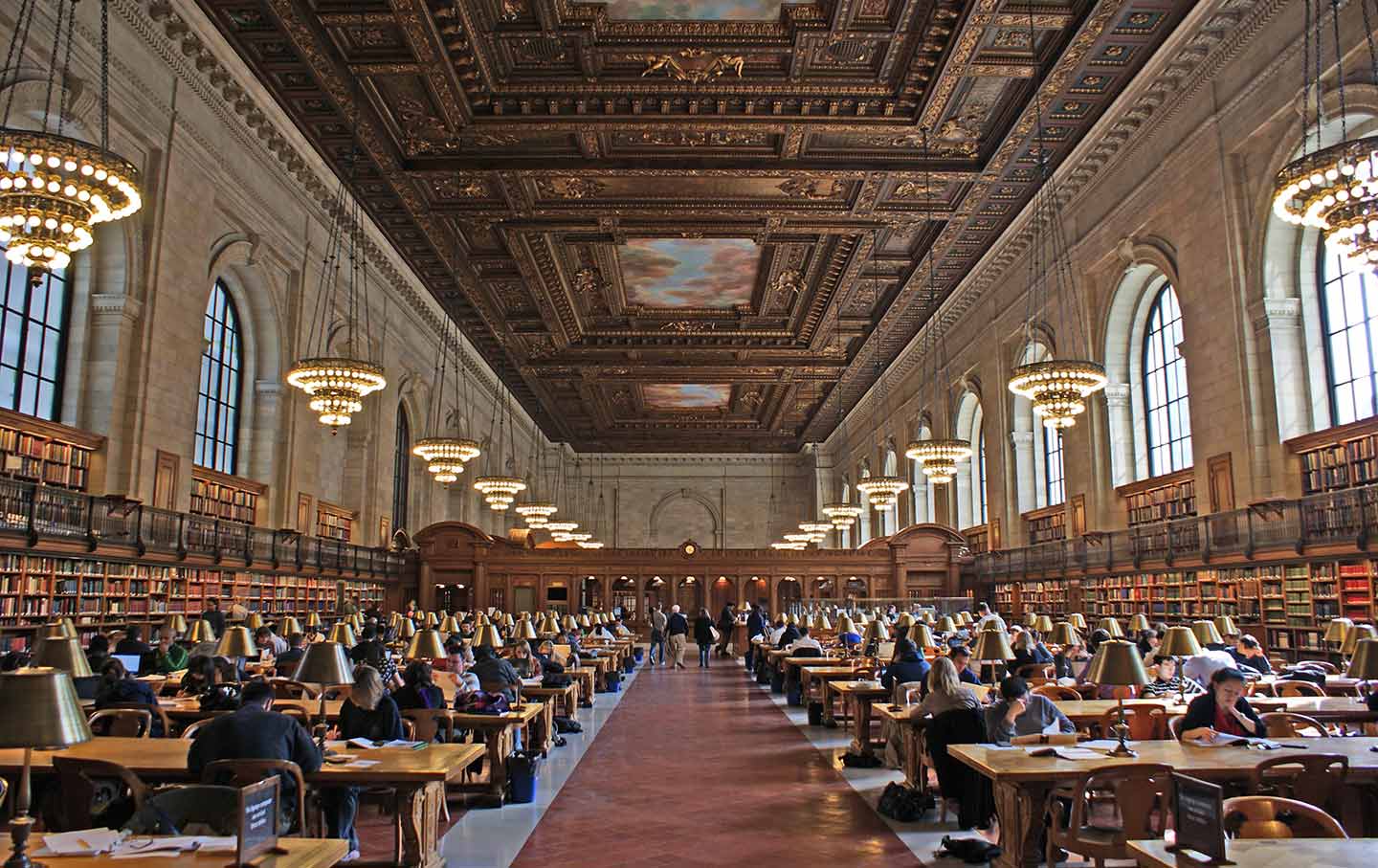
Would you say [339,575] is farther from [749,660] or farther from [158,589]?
[749,660]

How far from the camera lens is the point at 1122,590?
16.7m

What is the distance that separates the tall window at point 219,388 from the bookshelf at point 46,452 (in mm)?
3267

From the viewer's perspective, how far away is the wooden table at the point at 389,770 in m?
5.04

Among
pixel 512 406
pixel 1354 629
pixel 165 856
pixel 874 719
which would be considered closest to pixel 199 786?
pixel 165 856

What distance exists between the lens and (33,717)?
288 centimetres

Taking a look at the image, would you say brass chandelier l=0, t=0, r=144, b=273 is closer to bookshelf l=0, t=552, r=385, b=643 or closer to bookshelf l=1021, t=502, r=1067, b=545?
bookshelf l=0, t=552, r=385, b=643

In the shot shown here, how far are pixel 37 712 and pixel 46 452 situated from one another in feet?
33.8

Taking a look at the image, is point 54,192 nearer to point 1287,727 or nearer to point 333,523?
point 1287,727

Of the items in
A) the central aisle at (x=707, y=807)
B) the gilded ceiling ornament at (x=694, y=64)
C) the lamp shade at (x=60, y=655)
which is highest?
the gilded ceiling ornament at (x=694, y=64)

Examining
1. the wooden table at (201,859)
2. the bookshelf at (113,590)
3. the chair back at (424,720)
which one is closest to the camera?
the wooden table at (201,859)

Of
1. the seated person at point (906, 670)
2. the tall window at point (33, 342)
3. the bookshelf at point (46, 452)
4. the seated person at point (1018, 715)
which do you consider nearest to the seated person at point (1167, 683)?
the seated person at point (906, 670)

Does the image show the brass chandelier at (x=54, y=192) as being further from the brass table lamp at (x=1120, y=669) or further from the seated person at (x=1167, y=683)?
the seated person at (x=1167, y=683)

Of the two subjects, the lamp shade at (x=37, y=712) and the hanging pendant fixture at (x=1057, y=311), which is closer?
the lamp shade at (x=37, y=712)

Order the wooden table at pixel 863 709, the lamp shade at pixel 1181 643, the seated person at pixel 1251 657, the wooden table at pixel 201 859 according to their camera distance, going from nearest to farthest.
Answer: the wooden table at pixel 201 859 → the lamp shade at pixel 1181 643 → the wooden table at pixel 863 709 → the seated person at pixel 1251 657
